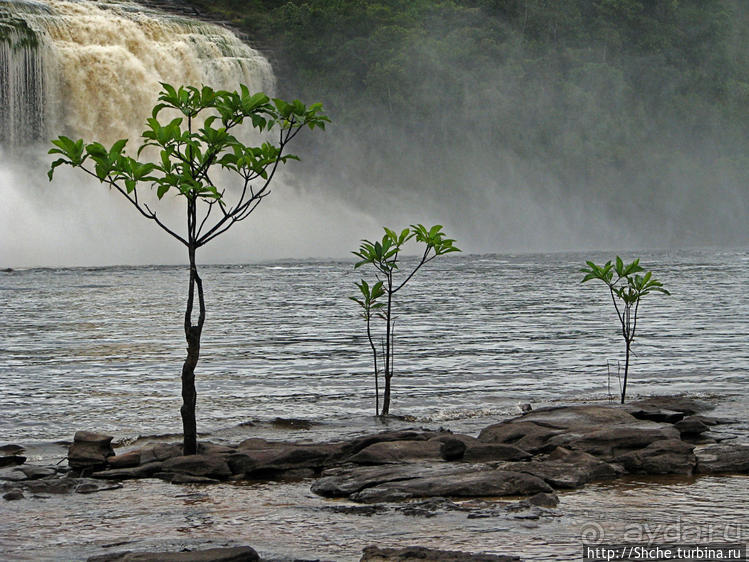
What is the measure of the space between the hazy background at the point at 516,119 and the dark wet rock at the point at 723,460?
5373 cm

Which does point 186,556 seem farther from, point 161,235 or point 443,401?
point 161,235

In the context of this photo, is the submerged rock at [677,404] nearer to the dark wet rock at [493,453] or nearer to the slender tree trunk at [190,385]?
the dark wet rock at [493,453]

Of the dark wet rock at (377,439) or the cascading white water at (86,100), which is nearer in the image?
the dark wet rock at (377,439)

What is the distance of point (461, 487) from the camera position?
6.91 metres

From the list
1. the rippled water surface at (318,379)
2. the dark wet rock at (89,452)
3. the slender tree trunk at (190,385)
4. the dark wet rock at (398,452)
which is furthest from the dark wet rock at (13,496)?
the dark wet rock at (398,452)

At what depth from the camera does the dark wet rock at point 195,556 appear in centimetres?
537

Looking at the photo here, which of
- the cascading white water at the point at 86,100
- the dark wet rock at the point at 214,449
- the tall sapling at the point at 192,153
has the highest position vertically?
the cascading white water at the point at 86,100

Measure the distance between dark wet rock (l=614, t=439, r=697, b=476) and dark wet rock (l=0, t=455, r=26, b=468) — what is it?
4.73 m

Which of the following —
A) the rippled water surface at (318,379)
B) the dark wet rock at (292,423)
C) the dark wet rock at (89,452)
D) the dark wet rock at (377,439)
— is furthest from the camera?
the dark wet rock at (292,423)

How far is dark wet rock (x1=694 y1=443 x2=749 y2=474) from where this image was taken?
24.8 feet

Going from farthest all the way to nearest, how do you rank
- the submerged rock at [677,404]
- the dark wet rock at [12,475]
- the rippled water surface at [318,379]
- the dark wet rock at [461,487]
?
the submerged rock at [677,404], the dark wet rock at [12,475], the dark wet rock at [461,487], the rippled water surface at [318,379]

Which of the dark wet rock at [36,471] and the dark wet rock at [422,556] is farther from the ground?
the dark wet rock at [422,556]

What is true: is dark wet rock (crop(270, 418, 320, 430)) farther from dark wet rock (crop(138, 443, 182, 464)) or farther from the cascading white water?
the cascading white water

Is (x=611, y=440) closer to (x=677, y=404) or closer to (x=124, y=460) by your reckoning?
(x=677, y=404)
